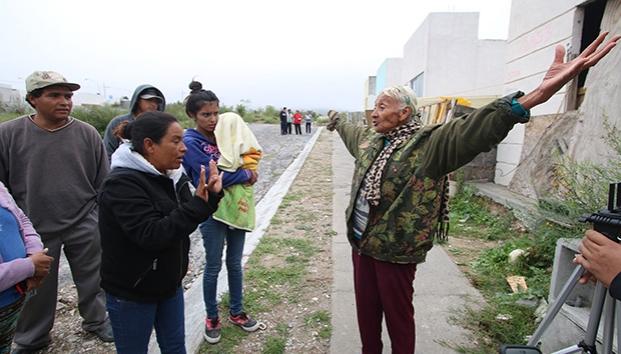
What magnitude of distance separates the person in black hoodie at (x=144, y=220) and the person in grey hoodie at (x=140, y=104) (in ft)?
4.23

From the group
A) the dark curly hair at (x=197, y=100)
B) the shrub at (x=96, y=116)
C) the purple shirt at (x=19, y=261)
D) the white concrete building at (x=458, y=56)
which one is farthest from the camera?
the shrub at (x=96, y=116)

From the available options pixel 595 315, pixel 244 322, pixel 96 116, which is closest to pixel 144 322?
pixel 244 322

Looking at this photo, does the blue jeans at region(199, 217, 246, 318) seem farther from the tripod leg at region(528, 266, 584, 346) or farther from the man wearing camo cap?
the tripod leg at region(528, 266, 584, 346)

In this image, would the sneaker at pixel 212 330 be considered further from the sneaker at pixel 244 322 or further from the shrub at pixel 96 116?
the shrub at pixel 96 116

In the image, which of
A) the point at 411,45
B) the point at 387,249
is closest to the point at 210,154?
the point at 387,249

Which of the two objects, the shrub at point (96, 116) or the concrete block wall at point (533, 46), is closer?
the concrete block wall at point (533, 46)

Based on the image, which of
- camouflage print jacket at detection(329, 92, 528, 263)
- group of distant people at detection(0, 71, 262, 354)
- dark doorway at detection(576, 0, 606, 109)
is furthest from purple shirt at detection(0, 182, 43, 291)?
dark doorway at detection(576, 0, 606, 109)

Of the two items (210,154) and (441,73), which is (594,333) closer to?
(210,154)

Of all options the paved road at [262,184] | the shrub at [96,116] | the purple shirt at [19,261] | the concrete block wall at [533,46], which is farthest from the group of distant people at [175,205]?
the shrub at [96,116]

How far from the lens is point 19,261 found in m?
1.65

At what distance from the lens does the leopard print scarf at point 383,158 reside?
2.02m

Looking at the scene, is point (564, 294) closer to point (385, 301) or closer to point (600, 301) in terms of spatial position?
point (600, 301)

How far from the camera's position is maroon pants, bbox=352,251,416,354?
210cm

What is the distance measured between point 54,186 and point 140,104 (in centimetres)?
92
